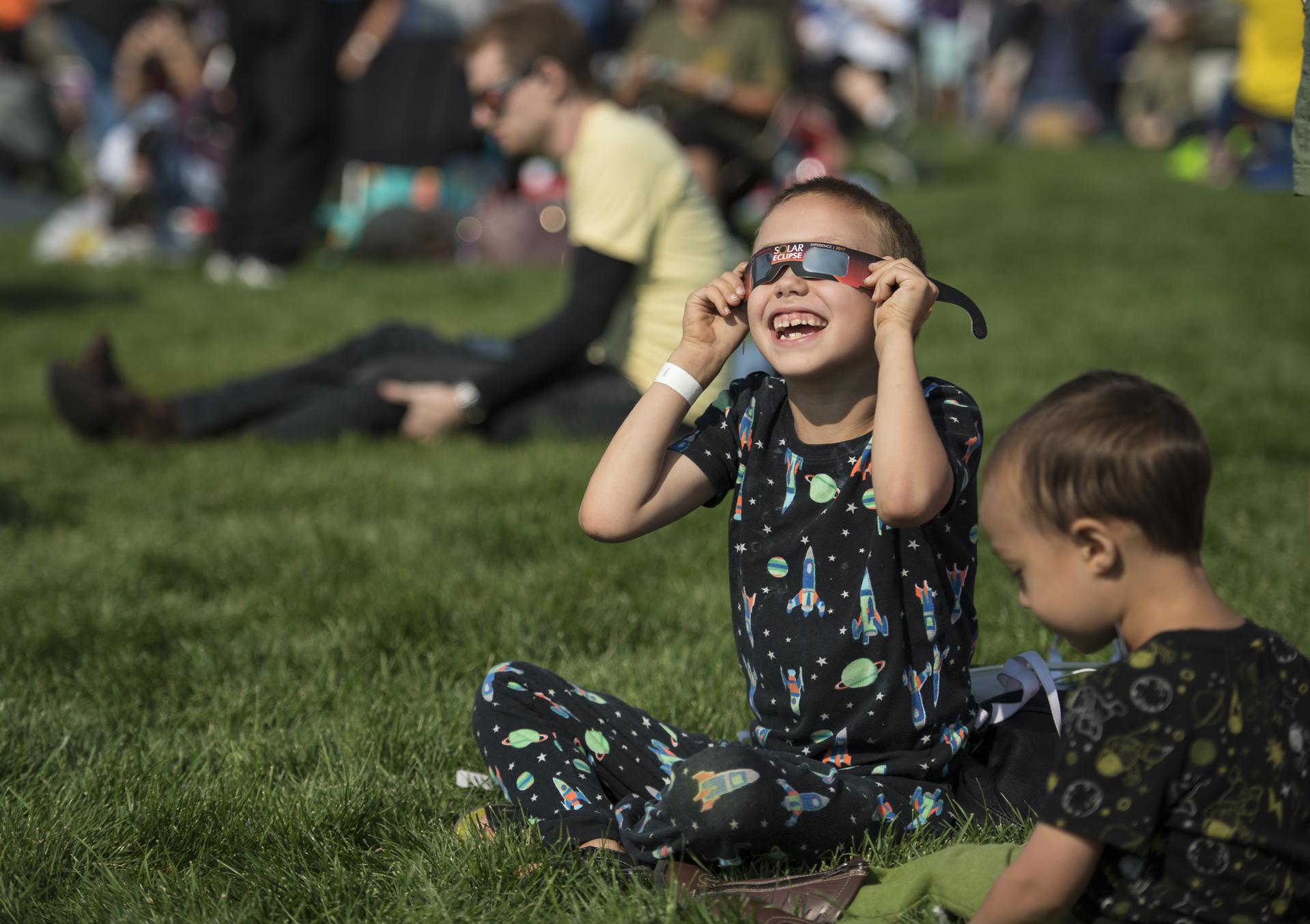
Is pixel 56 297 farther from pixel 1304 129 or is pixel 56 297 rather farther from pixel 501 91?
pixel 1304 129

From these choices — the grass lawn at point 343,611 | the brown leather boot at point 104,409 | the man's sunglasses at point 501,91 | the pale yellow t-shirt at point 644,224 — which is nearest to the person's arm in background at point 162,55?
the grass lawn at point 343,611

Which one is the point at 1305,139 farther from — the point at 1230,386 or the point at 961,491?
the point at 1230,386

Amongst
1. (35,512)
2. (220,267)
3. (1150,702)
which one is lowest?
(220,267)

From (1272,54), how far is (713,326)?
16.8 feet

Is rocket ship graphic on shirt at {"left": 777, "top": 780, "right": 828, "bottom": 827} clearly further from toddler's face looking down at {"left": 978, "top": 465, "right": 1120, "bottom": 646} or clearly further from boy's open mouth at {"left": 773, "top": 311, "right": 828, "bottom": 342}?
boy's open mouth at {"left": 773, "top": 311, "right": 828, "bottom": 342}

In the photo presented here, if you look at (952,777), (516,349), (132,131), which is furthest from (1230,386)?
(132,131)

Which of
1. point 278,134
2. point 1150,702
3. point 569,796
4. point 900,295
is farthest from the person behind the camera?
point 278,134

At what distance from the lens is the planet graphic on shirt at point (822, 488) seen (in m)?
2.28

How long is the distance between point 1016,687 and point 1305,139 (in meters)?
1.05

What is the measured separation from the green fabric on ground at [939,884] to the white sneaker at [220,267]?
8.42 metres

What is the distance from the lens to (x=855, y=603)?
88.4 inches

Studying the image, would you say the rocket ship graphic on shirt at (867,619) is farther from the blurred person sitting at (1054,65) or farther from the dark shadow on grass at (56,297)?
the blurred person sitting at (1054,65)

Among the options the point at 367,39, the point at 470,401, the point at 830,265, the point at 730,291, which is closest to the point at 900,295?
the point at 830,265

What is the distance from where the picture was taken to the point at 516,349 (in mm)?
5133
